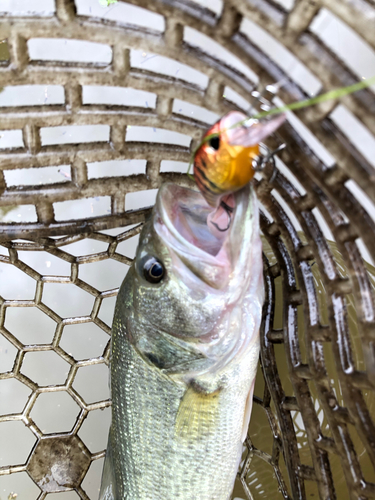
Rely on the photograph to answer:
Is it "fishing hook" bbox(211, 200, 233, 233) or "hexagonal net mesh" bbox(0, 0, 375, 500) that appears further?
"fishing hook" bbox(211, 200, 233, 233)

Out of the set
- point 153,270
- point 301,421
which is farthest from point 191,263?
point 301,421

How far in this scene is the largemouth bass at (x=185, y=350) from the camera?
102cm

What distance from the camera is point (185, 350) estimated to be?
110 cm

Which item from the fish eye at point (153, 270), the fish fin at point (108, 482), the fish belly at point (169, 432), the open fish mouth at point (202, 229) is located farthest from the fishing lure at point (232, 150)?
the fish fin at point (108, 482)

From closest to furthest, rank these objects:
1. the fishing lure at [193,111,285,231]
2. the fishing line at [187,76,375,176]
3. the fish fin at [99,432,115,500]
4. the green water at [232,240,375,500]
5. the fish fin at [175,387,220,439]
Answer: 1. the fishing line at [187,76,375,176]
2. the fishing lure at [193,111,285,231]
3. the fish fin at [175,387,220,439]
4. the fish fin at [99,432,115,500]
5. the green water at [232,240,375,500]

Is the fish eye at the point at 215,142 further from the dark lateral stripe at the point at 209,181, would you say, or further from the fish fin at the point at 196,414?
the fish fin at the point at 196,414

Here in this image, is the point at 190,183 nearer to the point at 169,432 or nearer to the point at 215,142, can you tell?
the point at 215,142

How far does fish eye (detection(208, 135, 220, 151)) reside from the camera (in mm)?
781

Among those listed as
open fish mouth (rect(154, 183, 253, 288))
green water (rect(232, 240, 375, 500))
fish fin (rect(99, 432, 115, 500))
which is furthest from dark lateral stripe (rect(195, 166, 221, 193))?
fish fin (rect(99, 432, 115, 500))

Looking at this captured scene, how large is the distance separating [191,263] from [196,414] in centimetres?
45

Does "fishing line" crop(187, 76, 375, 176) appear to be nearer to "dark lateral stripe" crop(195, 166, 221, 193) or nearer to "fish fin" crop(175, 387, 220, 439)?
"dark lateral stripe" crop(195, 166, 221, 193)

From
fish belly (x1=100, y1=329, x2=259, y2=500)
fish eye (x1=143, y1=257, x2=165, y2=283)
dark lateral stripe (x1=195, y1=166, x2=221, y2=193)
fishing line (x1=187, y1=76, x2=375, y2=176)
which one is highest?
fish eye (x1=143, y1=257, x2=165, y2=283)

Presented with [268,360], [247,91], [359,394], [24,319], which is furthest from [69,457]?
[247,91]

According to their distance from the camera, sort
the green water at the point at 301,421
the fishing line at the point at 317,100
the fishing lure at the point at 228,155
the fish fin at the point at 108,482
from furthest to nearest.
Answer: the green water at the point at 301,421
the fish fin at the point at 108,482
the fishing lure at the point at 228,155
the fishing line at the point at 317,100
